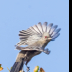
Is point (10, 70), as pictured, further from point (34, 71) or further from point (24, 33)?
point (24, 33)

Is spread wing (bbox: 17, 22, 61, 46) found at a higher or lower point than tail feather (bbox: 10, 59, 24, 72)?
higher

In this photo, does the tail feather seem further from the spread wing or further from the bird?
the spread wing

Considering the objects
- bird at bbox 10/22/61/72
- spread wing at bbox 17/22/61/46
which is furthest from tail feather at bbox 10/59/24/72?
spread wing at bbox 17/22/61/46

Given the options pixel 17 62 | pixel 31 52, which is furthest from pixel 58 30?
pixel 17 62

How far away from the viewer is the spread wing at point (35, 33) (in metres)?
4.93

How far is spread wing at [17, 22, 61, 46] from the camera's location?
493 centimetres

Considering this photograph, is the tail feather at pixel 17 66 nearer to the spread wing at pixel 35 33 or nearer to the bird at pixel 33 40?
the bird at pixel 33 40

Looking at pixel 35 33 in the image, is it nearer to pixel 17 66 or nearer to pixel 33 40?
pixel 33 40

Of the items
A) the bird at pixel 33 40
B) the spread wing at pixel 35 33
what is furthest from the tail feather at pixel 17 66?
the spread wing at pixel 35 33

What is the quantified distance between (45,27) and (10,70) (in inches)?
68.1

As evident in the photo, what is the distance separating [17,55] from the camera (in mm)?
4617

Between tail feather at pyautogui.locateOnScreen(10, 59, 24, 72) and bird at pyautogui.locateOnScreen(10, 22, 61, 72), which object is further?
bird at pyautogui.locateOnScreen(10, 22, 61, 72)

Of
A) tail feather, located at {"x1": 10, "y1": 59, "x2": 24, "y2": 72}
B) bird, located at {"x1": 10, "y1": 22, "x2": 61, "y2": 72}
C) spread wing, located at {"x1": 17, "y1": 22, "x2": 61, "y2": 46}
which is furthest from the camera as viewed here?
spread wing, located at {"x1": 17, "y1": 22, "x2": 61, "y2": 46}

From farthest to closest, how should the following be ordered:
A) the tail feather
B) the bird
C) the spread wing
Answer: the spread wing < the bird < the tail feather
